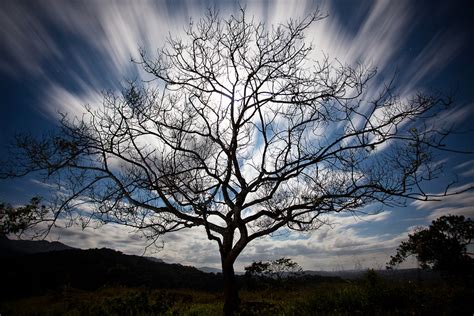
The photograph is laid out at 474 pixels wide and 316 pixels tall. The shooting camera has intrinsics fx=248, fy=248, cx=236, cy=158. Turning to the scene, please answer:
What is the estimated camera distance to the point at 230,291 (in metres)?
8.36

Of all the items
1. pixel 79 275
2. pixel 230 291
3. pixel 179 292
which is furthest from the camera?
pixel 79 275

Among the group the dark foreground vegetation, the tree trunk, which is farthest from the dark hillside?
the tree trunk

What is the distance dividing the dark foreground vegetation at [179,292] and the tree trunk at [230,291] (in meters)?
0.34

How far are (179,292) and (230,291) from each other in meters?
12.4

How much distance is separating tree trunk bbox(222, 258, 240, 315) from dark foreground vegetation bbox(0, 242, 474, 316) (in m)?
0.34

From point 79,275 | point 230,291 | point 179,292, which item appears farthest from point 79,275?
point 230,291

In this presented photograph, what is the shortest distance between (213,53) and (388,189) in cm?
706

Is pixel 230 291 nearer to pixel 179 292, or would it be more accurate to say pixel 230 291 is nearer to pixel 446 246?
pixel 179 292

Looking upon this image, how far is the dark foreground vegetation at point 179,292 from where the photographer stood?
24.3 feet

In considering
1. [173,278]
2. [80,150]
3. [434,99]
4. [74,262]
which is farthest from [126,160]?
[74,262]

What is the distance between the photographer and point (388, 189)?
714 centimetres

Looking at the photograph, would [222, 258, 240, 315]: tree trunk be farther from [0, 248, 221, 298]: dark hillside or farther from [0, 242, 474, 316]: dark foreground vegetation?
[0, 248, 221, 298]: dark hillside

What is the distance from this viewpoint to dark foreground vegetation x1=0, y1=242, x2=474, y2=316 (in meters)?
7.41

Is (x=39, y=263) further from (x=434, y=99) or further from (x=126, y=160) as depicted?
(x=434, y=99)
